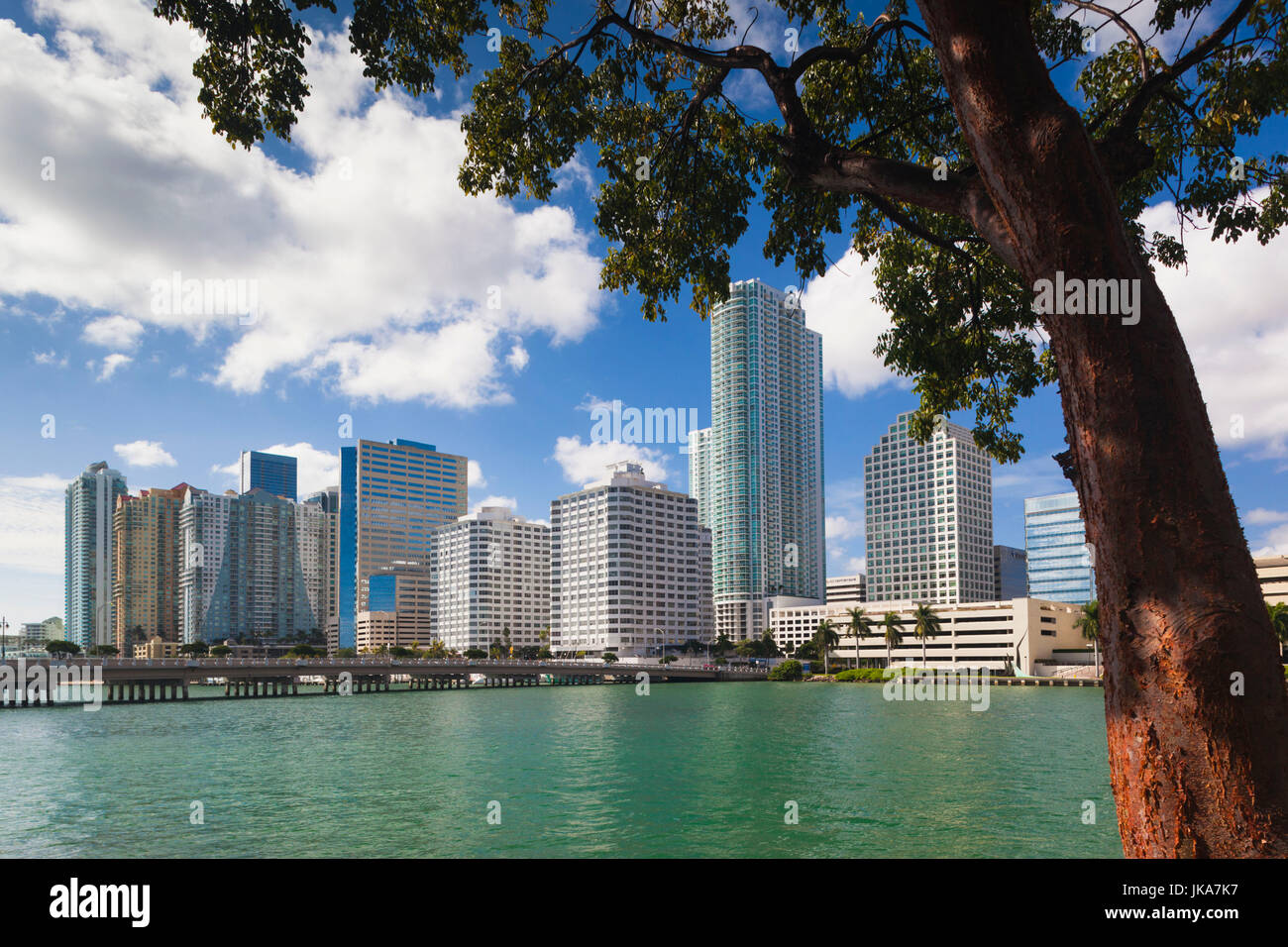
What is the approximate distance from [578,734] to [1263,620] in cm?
5555

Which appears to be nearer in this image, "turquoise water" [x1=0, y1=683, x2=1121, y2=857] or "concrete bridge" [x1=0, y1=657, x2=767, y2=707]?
"turquoise water" [x1=0, y1=683, x2=1121, y2=857]

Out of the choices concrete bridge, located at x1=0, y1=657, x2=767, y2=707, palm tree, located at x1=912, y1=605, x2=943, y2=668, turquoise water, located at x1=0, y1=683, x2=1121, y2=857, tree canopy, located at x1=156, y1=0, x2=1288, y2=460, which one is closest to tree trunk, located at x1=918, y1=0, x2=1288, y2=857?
tree canopy, located at x1=156, y1=0, x2=1288, y2=460

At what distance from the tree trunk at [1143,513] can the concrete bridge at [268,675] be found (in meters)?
100

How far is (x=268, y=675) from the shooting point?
347 feet

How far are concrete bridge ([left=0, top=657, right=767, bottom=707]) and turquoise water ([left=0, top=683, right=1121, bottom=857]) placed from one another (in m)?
28.2

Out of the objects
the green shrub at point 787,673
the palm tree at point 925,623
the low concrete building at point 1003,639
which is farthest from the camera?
the green shrub at point 787,673

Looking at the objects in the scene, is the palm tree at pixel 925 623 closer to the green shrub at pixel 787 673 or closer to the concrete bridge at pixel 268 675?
the green shrub at pixel 787 673

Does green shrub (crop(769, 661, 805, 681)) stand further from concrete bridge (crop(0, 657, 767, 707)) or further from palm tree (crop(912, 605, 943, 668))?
palm tree (crop(912, 605, 943, 668))

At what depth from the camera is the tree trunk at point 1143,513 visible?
4008 mm

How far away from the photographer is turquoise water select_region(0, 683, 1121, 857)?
23781 mm

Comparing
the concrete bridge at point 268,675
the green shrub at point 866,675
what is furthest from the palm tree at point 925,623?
the concrete bridge at point 268,675

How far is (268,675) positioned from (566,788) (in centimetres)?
8644
